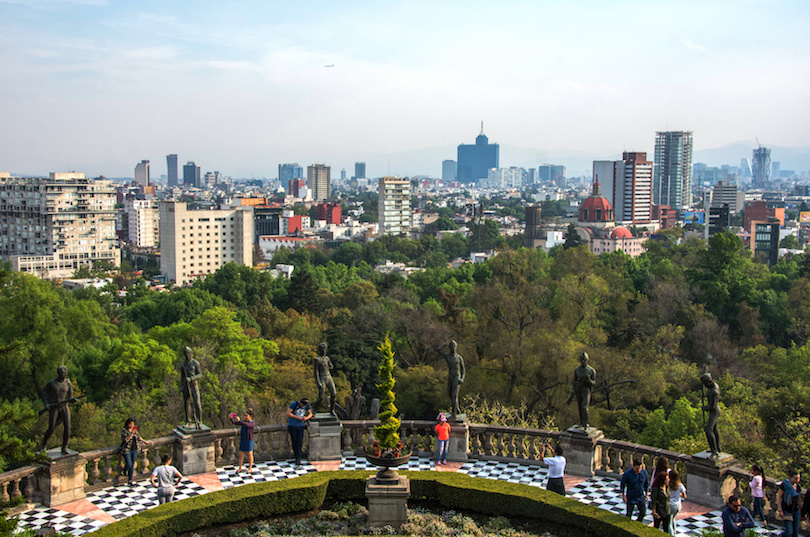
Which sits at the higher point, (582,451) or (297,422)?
(297,422)

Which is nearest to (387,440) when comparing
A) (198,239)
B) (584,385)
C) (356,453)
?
(356,453)

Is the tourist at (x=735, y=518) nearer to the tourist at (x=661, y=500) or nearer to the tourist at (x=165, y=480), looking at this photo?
the tourist at (x=661, y=500)

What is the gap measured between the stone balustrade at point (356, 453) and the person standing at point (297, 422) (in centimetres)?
41

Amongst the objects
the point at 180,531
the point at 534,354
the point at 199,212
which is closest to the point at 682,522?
the point at 180,531

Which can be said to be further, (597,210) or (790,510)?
(597,210)

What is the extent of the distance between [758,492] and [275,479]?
10.8 metres

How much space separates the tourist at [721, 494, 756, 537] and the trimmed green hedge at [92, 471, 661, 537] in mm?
1322

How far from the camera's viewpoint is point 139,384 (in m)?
42.5

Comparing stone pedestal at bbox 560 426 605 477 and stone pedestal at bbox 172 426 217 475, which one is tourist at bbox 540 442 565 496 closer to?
stone pedestal at bbox 560 426 605 477

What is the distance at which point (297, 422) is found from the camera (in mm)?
19922

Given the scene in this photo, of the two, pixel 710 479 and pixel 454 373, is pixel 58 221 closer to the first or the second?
pixel 454 373

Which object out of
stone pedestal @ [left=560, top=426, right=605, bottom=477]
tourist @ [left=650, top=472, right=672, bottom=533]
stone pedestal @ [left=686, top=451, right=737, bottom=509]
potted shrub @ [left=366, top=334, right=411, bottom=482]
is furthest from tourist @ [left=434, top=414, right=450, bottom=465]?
tourist @ [left=650, top=472, right=672, bottom=533]

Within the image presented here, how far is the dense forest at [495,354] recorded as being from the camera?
35.4m

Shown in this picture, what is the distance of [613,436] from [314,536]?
80.5ft
